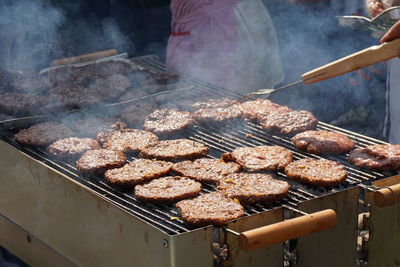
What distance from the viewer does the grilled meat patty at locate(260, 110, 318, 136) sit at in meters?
4.74

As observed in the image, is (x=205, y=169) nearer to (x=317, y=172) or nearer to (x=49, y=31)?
(x=317, y=172)

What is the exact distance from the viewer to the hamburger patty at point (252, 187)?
3596 millimetres

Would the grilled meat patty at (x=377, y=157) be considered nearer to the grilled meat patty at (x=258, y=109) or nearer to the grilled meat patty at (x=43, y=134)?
the grilled meat patty at (x=258, y=109)

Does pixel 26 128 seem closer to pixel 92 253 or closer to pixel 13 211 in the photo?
pixel 13 211

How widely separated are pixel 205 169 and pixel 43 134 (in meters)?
1.37

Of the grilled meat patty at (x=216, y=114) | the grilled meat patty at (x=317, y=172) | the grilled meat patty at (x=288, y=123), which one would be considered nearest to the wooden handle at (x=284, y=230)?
the grilled meat patty at (x=317, y=172)

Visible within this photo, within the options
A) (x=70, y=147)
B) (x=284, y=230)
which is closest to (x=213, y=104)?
(x=70, y=147)

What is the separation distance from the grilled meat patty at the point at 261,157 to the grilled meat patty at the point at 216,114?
24.0 inches

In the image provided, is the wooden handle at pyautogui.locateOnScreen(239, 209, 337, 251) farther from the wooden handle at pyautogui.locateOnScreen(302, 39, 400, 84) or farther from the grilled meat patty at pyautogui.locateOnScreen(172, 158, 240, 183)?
the wooden handle at pyautogui.locateOnScreen(302, 39, 400, 84)

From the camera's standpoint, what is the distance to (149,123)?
4992 mm

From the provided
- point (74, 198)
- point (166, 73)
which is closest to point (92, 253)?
point (74, 198)

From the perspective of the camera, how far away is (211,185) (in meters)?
3.99

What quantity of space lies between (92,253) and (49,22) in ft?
16.5

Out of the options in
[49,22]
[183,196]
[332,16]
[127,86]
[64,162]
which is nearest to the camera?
[183,196]
